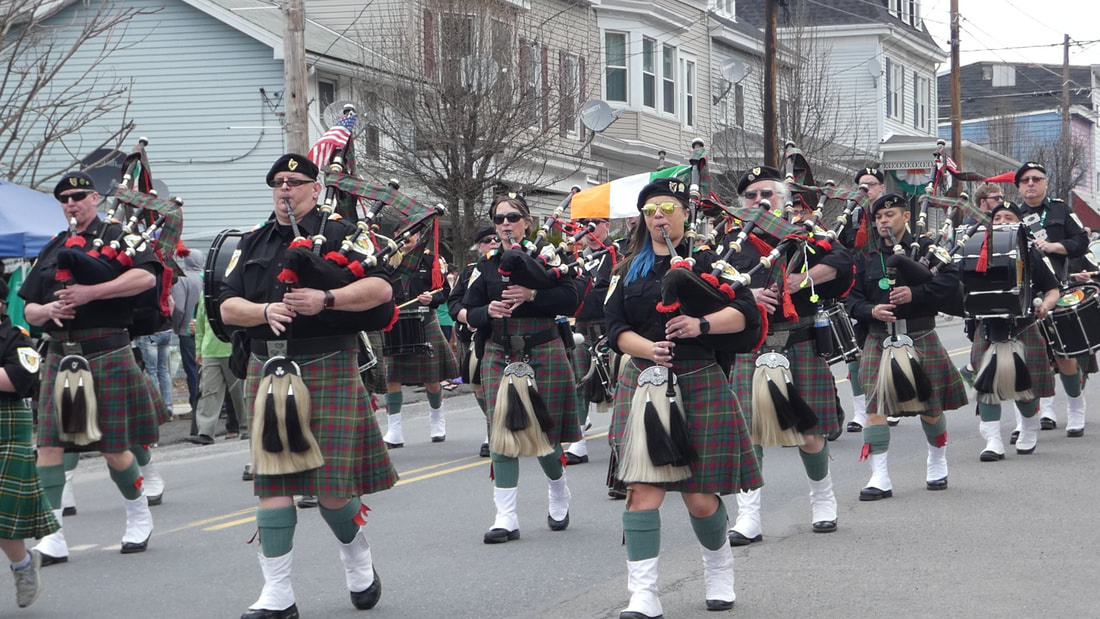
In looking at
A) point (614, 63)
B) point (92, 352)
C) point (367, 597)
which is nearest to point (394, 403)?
point (92, 352)

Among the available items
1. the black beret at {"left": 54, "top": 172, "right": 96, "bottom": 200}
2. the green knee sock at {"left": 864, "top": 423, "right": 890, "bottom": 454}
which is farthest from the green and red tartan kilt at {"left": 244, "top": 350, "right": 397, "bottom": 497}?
the green knee sock at {"left": 864, "top": 423, "right": 890, "bottom": 454}

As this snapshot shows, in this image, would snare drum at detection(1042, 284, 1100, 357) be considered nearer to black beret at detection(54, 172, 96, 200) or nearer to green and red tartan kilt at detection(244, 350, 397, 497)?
green and red tartan kilt at detection(244, 350, 397, 497)

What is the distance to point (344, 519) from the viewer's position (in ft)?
19.5

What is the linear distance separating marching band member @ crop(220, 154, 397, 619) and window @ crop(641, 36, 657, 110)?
24.6 m

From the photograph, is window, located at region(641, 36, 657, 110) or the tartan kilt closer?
the tartan kilt

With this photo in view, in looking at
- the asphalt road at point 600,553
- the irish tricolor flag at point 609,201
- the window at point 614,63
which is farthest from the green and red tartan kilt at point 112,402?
the window at point 614,63

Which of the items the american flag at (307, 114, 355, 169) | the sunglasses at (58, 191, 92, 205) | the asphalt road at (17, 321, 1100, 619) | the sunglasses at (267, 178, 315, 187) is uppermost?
the american flag at (307, 114, 355, 169)

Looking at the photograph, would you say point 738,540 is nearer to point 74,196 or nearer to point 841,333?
point 841,333

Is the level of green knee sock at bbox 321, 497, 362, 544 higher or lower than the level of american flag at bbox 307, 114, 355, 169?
lower

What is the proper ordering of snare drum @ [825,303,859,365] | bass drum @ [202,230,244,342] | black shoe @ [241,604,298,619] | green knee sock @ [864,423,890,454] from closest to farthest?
black shoe @ [241,604,298,619] → bass drum @ [202,230,244,342] → green knee sock @ [864,423,890,454] → snare drum @ [825,303,859,365]

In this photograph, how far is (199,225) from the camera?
24.8 m

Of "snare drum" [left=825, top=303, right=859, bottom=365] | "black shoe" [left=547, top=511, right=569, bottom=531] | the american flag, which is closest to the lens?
the american flag

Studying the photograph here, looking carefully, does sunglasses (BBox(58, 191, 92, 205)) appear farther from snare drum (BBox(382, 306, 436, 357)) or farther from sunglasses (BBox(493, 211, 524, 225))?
snare drum (BBox(382, 306, 436, 357))

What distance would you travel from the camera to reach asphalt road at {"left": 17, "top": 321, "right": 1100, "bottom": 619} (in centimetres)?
625
